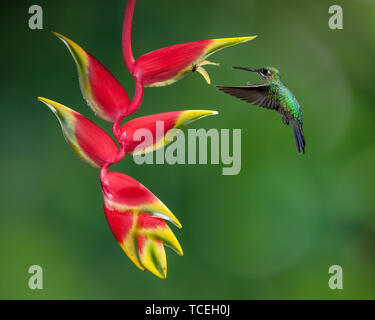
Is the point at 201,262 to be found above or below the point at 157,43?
below

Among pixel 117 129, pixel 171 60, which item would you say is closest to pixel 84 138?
pixel 117 129

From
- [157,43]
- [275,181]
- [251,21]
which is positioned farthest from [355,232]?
[157,43]

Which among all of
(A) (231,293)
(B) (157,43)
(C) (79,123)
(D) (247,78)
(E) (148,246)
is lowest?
(A) (231,293)

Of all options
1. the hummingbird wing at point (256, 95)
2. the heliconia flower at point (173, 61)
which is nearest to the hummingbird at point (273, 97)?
the hummingbird wing at point (256, 95)

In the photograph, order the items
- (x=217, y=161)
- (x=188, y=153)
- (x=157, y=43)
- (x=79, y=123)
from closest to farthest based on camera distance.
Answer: (x=79, y=123) < (x=188, y=153) < (x=217, y=161) < (x=157, y=43)

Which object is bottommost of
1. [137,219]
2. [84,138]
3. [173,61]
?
[137,219]

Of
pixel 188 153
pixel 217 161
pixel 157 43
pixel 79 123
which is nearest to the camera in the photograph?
pixel 79 123

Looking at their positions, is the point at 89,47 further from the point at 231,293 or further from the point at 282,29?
the point at 231,293

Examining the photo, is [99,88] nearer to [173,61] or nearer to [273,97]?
[173,61]
